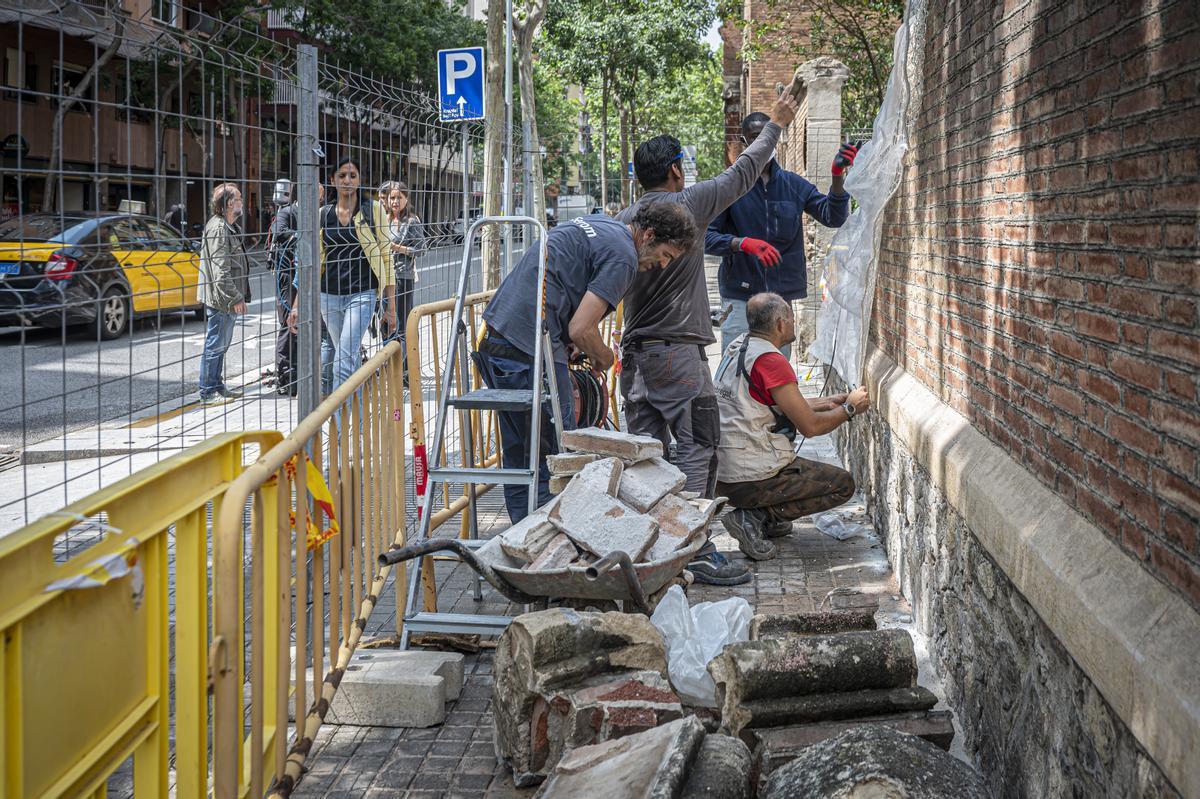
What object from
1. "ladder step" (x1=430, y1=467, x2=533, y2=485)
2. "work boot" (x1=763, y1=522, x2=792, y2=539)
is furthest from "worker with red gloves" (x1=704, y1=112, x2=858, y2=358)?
"ladder step" (x1=430, y1=467, x2=533, y2=485)

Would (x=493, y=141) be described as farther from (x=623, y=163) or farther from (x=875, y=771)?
(x=623, y=163)

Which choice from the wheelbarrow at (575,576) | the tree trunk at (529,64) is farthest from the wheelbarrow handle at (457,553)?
the tree trunk at (529,64)

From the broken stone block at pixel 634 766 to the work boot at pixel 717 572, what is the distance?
2.68 meters

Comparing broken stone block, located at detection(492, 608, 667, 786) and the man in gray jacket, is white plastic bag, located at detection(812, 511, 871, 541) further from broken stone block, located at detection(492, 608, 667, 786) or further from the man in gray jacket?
the man in gray jacket

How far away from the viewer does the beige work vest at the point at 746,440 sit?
675 centimetres

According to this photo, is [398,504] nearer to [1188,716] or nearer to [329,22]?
[1188,716]

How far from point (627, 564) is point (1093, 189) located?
6.68ft

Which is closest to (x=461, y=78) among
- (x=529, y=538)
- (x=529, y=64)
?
(x=529, y=538)

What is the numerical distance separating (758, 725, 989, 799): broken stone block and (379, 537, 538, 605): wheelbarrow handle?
5.05 feet

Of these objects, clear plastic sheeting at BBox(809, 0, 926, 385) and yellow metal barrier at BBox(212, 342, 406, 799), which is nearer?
yellow metal barrier at BBox(212, 342, 406, 799)

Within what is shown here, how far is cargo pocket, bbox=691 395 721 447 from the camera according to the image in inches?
259

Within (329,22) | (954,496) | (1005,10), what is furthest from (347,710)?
(329,22)

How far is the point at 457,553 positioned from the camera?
182 inches

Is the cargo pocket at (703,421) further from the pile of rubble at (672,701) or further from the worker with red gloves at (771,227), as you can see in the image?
the pile of rubble at (672,701)
